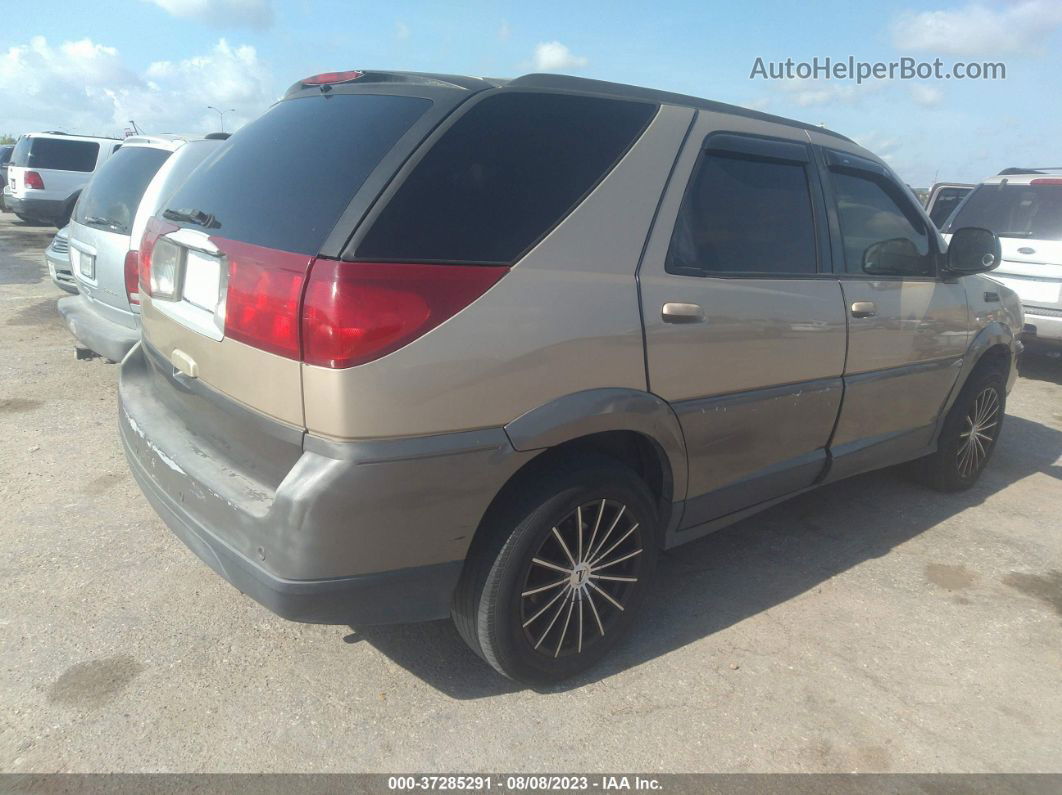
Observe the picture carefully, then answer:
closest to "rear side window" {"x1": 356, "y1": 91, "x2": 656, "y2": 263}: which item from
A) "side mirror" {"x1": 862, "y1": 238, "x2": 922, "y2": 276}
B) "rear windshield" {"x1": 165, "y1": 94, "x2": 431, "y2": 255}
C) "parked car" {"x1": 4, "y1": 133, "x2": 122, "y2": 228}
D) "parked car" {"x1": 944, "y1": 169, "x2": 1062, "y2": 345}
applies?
"rear windshield" {"x1": 165, "y1": 94, "x2": 431, "y2": 255}

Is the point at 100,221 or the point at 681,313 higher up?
the point at 100,221

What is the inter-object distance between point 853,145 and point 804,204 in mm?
647

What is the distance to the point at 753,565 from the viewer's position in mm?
3754

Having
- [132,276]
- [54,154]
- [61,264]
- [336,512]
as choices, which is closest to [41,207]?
[54,154]

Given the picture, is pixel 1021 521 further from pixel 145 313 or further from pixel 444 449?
pixel 145 313

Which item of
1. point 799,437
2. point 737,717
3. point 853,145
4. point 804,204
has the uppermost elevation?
point 853,145

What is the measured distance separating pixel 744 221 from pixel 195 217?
2008mm

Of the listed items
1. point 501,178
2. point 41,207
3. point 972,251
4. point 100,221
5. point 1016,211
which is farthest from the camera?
point 41,207

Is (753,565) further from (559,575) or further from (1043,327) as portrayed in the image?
(1043,327)

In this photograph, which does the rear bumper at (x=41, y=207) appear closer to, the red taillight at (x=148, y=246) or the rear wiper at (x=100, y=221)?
the rear wiper at (x=100, y=221)

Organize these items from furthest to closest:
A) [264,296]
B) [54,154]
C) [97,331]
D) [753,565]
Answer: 1. [54,154]
2. [97,331]
3. [753,565]
4. [264,296]

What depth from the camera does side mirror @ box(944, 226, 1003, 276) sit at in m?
4.05

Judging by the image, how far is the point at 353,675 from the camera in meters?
2.78

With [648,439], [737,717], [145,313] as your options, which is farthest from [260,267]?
[737,717]
